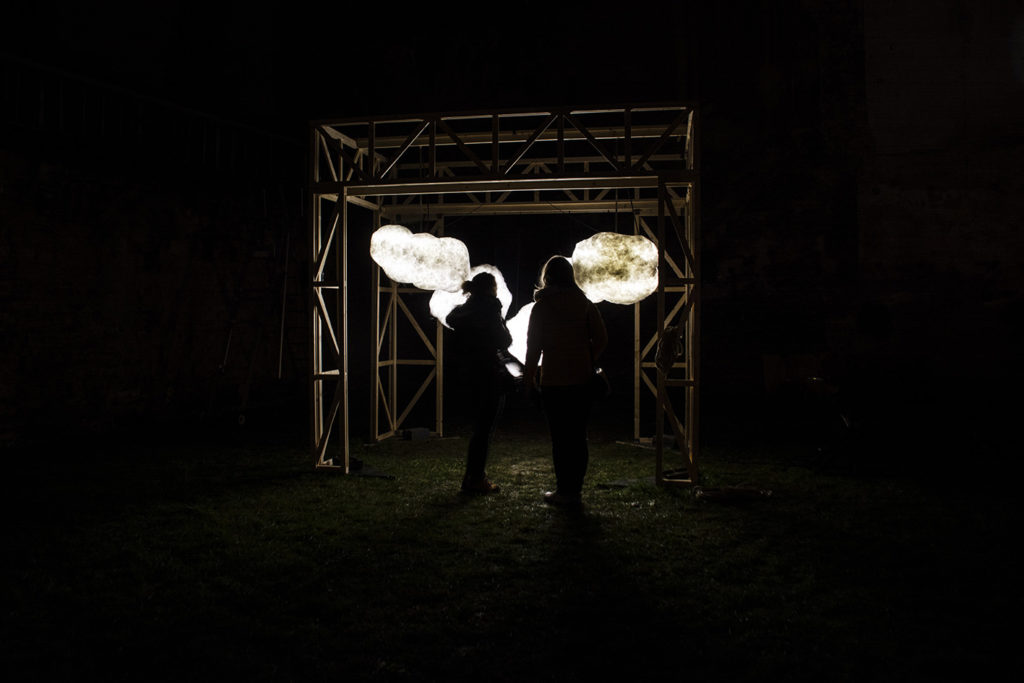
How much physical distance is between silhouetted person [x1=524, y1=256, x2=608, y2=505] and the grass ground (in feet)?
1.25

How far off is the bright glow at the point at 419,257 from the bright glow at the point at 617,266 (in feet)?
3.65

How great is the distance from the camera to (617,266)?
5492 mm

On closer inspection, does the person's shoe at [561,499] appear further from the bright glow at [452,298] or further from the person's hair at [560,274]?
the bright glow at [452,298]

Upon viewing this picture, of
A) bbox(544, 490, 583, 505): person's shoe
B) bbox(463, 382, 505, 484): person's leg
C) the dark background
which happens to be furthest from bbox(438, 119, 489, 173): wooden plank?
the dark background

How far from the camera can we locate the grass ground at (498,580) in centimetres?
304

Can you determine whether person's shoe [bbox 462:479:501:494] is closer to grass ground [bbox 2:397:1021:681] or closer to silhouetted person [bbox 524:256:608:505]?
grass ground [bbox 2:397:1021:681]

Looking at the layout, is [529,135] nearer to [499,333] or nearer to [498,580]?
[499,333]

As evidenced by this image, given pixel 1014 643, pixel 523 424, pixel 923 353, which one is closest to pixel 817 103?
pixel 923 353

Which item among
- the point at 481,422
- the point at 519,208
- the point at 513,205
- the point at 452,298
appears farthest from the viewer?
the point at 519,208

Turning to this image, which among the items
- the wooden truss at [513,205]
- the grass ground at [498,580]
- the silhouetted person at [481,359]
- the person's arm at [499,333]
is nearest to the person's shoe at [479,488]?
the silhouetted person at [481,359]

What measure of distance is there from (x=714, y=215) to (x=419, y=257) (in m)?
6.95

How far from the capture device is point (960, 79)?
10.3 metres

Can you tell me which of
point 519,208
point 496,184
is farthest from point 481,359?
point 519,208

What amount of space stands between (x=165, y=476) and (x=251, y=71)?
33.5ft
